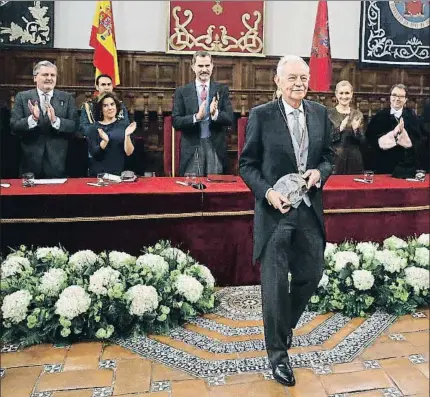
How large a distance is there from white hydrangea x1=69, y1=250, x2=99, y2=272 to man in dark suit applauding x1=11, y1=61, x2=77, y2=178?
107cm

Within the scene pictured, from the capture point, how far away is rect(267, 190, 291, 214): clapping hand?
2.08 metres

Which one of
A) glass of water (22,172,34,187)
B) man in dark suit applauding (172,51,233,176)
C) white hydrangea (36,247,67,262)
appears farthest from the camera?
man in dark suit applauding (172,51,233,176)

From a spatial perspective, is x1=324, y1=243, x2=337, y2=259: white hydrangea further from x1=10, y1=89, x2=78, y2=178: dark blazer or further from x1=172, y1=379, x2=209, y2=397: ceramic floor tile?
x1=10, y1=89, x2=78, y2=178: dark blazer

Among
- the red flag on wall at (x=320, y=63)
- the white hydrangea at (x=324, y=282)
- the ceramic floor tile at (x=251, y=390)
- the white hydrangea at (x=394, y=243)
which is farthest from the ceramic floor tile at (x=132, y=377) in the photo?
the red flag on wall at (x=320, y=63)

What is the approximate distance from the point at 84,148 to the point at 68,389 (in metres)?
3.19

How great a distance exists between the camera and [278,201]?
6.82ft

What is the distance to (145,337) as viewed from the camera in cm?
270

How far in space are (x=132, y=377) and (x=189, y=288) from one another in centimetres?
69

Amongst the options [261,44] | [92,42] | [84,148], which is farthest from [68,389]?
[261,44]

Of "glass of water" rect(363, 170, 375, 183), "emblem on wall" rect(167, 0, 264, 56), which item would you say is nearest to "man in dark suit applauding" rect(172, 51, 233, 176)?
"glass of water" rect(363, 170, 375, 183)

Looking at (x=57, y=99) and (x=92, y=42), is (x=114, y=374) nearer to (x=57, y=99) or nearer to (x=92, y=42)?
(x=57, y=99)

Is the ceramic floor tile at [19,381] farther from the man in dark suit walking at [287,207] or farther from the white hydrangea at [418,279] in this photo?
the white hydrangea at [418,279]

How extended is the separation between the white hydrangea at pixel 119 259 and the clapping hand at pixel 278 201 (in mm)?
1163

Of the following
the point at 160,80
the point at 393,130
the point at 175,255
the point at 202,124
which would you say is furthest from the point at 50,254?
the point at 160,80
